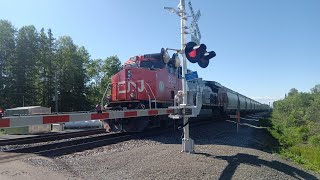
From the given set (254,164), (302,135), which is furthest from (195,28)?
(302,135)

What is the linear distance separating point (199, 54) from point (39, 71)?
4713 cm

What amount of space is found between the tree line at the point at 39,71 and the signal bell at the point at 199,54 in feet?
113

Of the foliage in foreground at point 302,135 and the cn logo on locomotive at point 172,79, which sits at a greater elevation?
the cn logo on locomotive at point 172,79

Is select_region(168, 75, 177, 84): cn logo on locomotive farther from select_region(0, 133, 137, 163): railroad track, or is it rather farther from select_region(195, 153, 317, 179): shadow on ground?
select_region(195, 153, 317, 179): shadow on ground

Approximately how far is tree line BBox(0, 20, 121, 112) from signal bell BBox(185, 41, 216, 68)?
Result: 1358 inches

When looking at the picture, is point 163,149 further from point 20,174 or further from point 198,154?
point 20,174

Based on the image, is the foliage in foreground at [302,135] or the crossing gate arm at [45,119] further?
the foliage in foreground at [302,135]

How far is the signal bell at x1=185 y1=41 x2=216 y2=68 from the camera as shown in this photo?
348 inches

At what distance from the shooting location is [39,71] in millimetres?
51594

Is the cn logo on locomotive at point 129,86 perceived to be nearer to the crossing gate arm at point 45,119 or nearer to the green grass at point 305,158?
the crossing gate arm at point 45,119

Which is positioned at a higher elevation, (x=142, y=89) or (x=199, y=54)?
(x=199, y=54)

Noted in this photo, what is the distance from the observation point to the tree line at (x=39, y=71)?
146ft

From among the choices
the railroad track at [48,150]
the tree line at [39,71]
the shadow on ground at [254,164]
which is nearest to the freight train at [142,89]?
the railroad track at [48,150]

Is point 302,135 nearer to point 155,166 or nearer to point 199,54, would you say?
point 199,54
